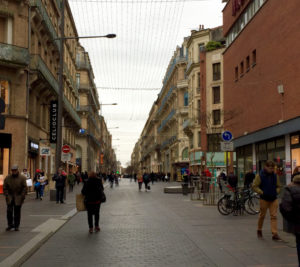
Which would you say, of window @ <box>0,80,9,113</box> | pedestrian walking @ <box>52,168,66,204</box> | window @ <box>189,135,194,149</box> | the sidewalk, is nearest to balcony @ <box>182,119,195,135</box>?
window @ <box>189,135,194,149</box>

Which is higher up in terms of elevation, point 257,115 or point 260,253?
point 257,115

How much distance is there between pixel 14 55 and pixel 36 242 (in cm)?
2017

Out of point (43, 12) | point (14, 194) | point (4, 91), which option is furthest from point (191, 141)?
point (14, 194)

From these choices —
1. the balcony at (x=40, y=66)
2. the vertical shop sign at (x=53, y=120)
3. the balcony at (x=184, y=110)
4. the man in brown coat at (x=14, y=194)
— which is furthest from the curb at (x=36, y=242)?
the balcony at (x=184, y=110)

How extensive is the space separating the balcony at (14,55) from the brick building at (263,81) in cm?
1349

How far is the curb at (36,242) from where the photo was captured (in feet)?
25.4

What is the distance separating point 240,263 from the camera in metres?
7.84

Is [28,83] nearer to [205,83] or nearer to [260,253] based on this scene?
[260,253]

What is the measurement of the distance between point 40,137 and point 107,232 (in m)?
24.1

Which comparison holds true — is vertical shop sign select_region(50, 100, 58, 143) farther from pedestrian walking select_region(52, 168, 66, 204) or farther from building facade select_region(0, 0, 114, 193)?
pedestrian walking select_region(52, 168, 66, 204)

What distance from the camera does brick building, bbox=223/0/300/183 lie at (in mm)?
23906

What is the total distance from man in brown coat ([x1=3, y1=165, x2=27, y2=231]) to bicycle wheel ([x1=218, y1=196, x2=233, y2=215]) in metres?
7.00

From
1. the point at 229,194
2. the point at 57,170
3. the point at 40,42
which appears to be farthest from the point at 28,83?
the point at 229,194

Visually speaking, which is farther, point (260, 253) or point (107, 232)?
point (107, 232)
